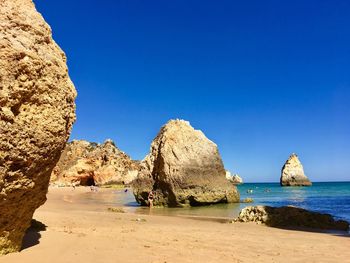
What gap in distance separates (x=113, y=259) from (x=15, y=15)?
4779 millimetres

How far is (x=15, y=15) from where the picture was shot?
20.9ft

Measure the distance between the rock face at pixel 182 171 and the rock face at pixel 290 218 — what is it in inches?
493

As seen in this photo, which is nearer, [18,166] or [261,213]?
[18,166]

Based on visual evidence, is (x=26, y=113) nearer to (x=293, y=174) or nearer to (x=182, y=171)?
(x=182, y=171)

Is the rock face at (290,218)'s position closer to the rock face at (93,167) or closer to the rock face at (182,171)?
the rock face at (182,171)

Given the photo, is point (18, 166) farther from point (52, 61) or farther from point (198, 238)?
point (198, 238)

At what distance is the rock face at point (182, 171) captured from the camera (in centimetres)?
2998

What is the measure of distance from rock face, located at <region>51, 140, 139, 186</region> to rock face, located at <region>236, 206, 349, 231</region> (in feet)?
223

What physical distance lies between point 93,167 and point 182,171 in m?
60.2

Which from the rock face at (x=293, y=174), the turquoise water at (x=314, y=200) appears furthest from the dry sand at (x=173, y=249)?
the rock face at (x=293, y=174)

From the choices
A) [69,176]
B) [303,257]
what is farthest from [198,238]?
[69,176]

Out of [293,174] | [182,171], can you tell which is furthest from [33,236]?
[293,174]

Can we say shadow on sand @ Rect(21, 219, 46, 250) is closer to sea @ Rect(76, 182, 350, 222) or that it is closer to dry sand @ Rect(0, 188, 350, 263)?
dry sand @ Rect(0, 188, 350, 263)

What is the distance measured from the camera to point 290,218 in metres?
16.6
